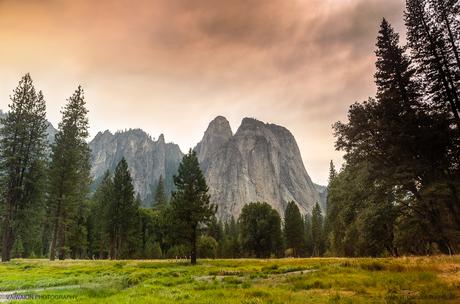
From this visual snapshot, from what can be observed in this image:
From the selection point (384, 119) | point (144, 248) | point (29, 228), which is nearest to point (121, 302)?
point (384, 119)

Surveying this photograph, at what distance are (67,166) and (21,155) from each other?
20.2ft

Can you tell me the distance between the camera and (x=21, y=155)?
156ft

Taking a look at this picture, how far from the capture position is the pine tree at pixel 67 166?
4809cm

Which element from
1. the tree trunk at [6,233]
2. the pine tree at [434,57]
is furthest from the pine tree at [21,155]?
the pine tree at [434,57]

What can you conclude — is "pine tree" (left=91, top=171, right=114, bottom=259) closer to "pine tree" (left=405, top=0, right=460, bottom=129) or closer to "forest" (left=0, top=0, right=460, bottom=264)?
"forest" (left=0, top=0, right=460, bottom=264)

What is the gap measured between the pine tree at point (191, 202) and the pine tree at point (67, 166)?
16111mm

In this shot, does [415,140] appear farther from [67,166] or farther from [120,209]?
[120,209]

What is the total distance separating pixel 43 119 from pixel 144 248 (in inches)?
1753

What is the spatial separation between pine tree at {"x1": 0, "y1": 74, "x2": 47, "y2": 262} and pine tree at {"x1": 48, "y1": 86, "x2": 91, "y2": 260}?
2.61m

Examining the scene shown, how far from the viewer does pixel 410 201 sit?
1129 inches

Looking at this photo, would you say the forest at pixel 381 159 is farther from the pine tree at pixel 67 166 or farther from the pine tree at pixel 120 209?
the pine tree at pixel 120 209

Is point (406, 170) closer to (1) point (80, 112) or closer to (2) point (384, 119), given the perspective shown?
(2) point (384, 119)

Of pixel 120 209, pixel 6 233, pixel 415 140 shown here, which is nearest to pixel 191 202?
pixel 6 233

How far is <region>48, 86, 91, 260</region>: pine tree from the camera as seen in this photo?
48.1 m
